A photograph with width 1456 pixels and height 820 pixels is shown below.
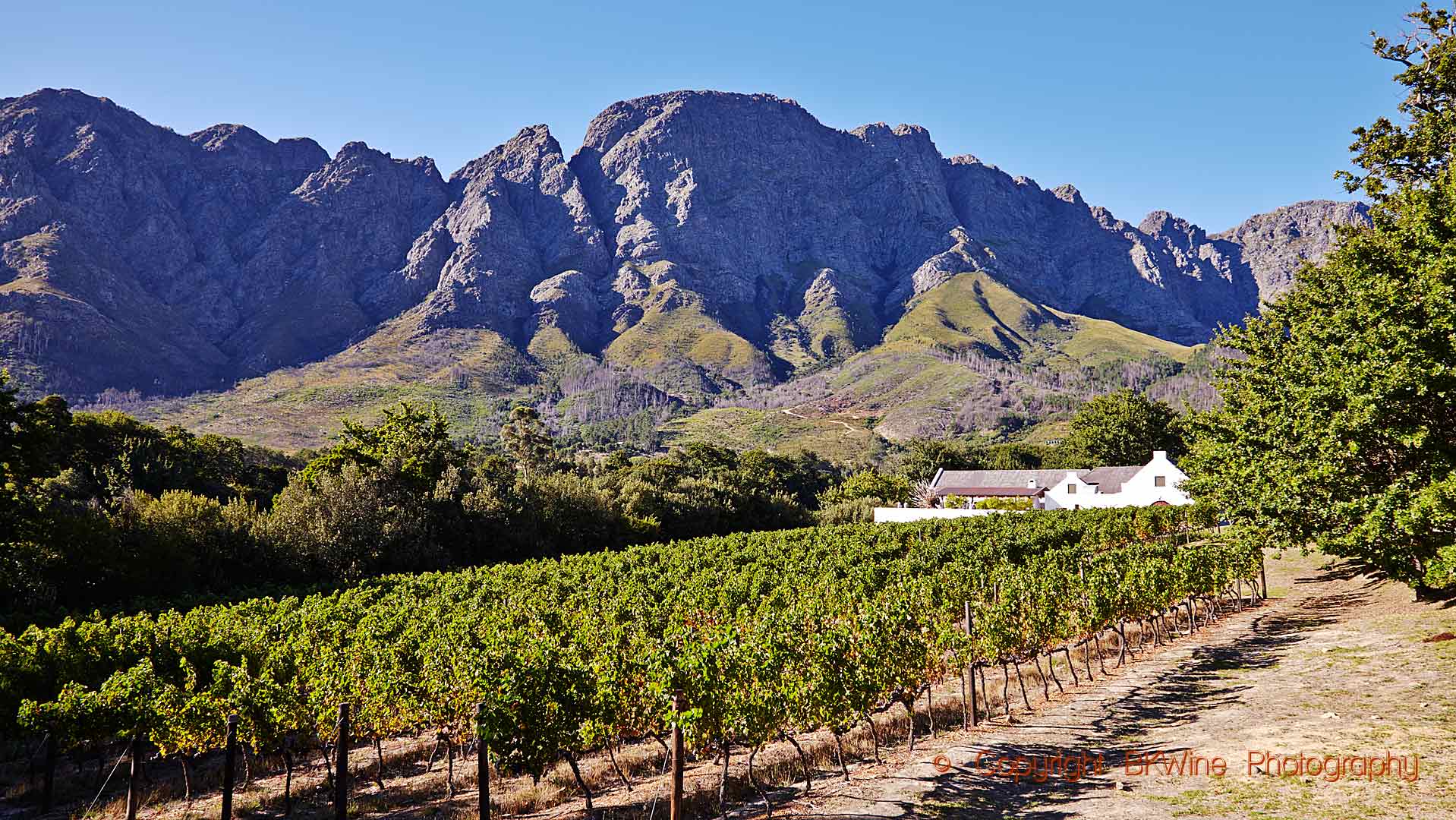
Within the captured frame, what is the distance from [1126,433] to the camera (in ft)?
278

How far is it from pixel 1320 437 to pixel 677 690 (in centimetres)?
1712

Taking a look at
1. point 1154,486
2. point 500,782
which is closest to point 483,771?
point 500,782

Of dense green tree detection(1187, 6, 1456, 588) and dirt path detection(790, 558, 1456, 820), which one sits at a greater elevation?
dense green tree detection(1187, 6, 1456, 588)

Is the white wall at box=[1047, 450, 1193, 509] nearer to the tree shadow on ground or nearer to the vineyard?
the vineyard

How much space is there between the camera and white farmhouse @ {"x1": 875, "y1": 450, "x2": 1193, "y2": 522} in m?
67.1

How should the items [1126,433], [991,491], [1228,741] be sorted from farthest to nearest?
1. [1126,433]
2. [991,491]
3. [1228,741]

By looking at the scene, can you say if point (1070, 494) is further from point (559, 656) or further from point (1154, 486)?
point (559, 656)

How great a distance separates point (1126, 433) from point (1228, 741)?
79994mm

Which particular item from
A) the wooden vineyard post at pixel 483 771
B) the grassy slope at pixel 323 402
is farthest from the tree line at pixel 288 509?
the grassy slope at pixel 323 402

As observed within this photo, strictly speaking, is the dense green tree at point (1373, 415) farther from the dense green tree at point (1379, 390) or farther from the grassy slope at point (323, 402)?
the grassy slope at point (323, 402)

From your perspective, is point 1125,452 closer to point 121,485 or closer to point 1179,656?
point 1179,656

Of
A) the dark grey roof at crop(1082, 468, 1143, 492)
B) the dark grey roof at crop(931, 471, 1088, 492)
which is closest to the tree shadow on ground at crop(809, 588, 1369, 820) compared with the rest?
the dark grey roof at crop(1082, 468, 1143, 492)

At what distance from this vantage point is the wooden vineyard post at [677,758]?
32.9 ft

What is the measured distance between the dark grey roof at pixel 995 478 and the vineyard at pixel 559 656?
Result: 56.1m
